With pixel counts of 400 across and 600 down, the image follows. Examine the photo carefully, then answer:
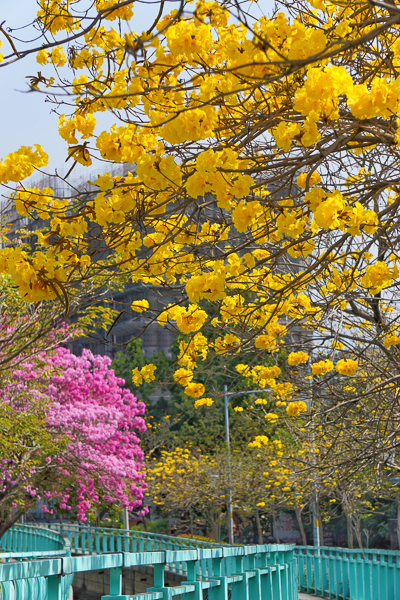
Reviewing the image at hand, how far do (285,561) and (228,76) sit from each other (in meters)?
6.73

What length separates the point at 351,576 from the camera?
10977 millimetres

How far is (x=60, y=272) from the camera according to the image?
302 cm

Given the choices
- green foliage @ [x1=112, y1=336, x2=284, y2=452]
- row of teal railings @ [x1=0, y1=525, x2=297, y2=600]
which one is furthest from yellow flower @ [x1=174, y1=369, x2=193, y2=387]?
green foliage @ [x1=112, y1=336, x2=284, y2=452]

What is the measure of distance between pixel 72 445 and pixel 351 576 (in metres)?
6.32

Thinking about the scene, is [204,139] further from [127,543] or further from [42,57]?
[127,543]

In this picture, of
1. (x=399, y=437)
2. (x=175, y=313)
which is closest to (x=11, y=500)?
(x=399, y=437)

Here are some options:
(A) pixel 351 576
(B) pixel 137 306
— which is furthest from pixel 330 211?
(A) pixel 351 576

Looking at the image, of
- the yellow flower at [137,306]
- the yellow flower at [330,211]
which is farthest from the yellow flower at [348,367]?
the yellow flower at [330,211]

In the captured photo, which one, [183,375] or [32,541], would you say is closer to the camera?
[183,375]

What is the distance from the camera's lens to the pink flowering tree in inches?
460

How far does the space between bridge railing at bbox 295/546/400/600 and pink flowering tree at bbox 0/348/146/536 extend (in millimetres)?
4985

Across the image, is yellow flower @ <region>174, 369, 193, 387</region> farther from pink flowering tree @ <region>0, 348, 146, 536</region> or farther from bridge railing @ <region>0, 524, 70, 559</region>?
bridge railing @ <region>0, 524, 70, 559</region>

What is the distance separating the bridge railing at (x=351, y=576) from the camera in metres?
9.91

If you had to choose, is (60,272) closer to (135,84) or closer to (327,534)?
(135,84)
